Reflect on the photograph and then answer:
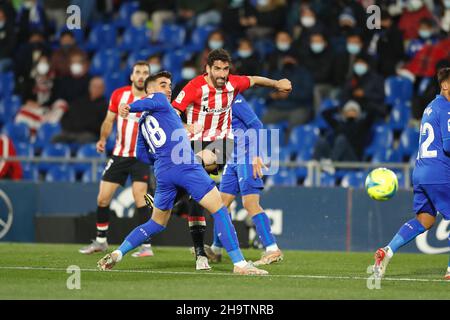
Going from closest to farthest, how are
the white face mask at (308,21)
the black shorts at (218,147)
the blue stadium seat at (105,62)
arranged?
the black shorts at (218,147)
the white face mask at (308,21)
the blue stadium seat at (105,62)

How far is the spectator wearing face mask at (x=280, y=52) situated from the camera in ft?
63.8

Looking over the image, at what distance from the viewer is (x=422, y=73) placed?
18.7 metres

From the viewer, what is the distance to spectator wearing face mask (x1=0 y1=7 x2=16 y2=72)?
22.7m

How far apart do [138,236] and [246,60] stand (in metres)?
9.00

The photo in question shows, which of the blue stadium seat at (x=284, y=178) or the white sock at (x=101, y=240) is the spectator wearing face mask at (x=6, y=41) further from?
the white sock at (x=101, y=240)

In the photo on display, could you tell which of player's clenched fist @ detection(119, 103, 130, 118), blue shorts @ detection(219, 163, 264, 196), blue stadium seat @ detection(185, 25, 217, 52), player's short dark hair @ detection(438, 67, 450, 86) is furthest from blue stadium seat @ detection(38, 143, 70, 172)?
player's short dark hair @ detection(438, 67, 450, 86)

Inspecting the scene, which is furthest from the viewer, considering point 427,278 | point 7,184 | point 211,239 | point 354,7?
point 354,7

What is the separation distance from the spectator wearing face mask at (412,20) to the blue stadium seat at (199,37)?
A: 399 centimetres

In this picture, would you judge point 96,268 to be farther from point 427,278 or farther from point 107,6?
point 107,6

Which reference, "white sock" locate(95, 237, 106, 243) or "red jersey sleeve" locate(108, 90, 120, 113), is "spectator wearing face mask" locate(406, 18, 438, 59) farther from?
"white sock" locate(95, 237, 106, 243)

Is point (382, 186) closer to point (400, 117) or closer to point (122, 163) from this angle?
point (122, 163)

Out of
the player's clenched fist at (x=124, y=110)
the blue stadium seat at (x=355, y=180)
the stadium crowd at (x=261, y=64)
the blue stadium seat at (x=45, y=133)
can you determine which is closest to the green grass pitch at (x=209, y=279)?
the player's clenched fist at (x=124, y=110)
